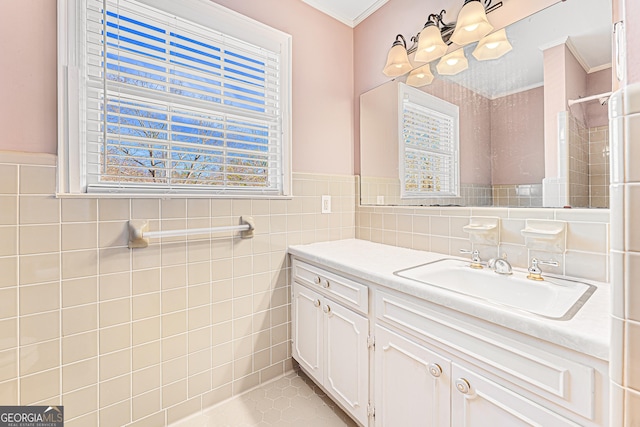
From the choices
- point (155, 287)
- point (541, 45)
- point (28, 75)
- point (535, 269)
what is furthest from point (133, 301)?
point (541, 45)

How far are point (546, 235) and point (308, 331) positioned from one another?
1.29 meters

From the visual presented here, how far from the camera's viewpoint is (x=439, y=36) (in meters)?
1.58

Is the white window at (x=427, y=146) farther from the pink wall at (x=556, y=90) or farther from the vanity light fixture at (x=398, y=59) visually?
the pink wall at (x=556, y=90)

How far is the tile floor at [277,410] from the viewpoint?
1.47m

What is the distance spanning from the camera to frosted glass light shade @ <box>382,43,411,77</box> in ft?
5.87

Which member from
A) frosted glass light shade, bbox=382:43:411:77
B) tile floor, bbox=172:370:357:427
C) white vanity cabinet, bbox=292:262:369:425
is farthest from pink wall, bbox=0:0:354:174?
tile floor, bbox=172:370:357:427

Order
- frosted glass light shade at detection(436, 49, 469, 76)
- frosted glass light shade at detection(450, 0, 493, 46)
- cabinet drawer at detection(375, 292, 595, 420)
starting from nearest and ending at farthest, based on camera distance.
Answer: cabinet drawer at detection(375, 292, 595, 420) → frosted glass light shade at detection(450, 0, 493, 46) → frosted glass light shade at detection(436, 49, 469, 76)

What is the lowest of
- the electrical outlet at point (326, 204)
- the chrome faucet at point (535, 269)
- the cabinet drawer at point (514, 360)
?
the cabinet drawer at point (514, 360)

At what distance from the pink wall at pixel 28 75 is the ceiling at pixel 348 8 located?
1.46 m

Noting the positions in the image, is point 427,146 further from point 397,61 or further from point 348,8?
point 348,8

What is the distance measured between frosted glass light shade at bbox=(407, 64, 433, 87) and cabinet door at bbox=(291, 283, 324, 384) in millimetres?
1443

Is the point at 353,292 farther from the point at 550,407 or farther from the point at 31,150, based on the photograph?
the point at 31,150

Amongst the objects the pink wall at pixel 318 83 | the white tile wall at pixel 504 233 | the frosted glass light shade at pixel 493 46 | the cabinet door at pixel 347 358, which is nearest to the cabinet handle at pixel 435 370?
the cabinet door at pixel 347 358

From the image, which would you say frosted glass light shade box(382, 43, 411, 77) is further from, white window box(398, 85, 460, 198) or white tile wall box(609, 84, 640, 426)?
white tile wall box(609, 84, 640, 426)
